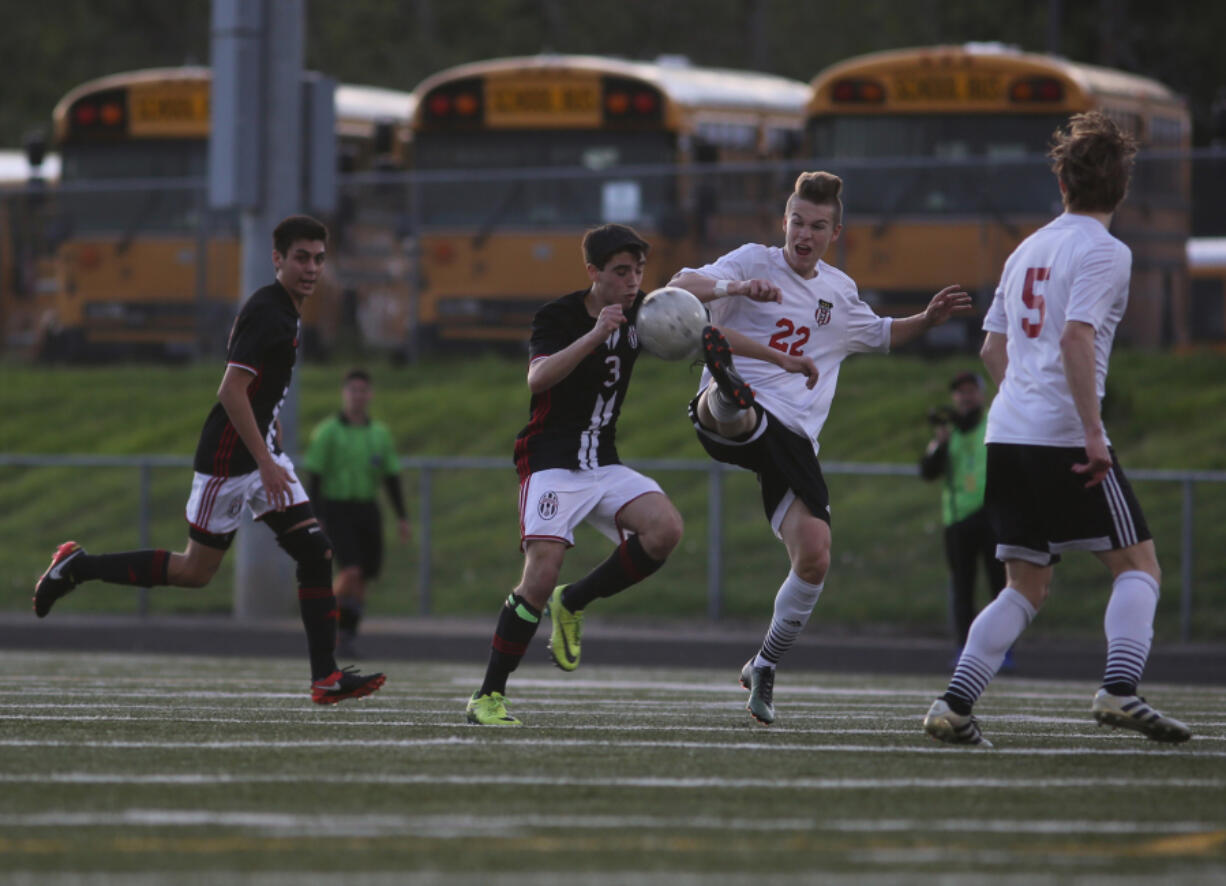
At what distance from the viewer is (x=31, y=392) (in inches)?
1064

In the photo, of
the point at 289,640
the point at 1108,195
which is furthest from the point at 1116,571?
the point at 289,640

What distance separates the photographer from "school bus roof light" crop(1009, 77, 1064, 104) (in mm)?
22781

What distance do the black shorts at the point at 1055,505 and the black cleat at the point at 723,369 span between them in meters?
1.03

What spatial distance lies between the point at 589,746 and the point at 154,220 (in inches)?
777

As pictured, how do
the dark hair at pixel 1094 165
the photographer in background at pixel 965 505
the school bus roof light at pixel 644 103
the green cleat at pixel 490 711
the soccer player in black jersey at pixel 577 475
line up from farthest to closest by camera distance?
the school bus roof light at pixel 644 103 < the photographer in background at pixel 965 505 < the soccer player in black jersey at pixel 577 475 < the green cleat at pixel 490 711 < the dark hair at pixel 1094 165

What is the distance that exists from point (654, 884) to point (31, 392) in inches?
930

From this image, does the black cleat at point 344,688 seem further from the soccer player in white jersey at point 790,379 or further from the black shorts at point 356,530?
the black shorts at point 356,530

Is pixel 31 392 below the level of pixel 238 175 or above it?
below

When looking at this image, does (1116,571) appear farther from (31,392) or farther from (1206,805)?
(31,392)

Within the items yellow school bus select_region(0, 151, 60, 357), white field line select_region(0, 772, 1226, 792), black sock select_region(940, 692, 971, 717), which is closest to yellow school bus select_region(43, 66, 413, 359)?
yellow school bus select_region(0, 151, 60, 357)

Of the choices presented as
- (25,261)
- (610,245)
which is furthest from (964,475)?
(25,261)

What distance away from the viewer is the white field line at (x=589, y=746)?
7.23 metres

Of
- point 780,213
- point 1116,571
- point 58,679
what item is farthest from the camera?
point 780,213

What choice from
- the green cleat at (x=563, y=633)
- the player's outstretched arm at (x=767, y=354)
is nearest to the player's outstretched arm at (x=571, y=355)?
the player's outstretched arm at (x=767, y=354)
